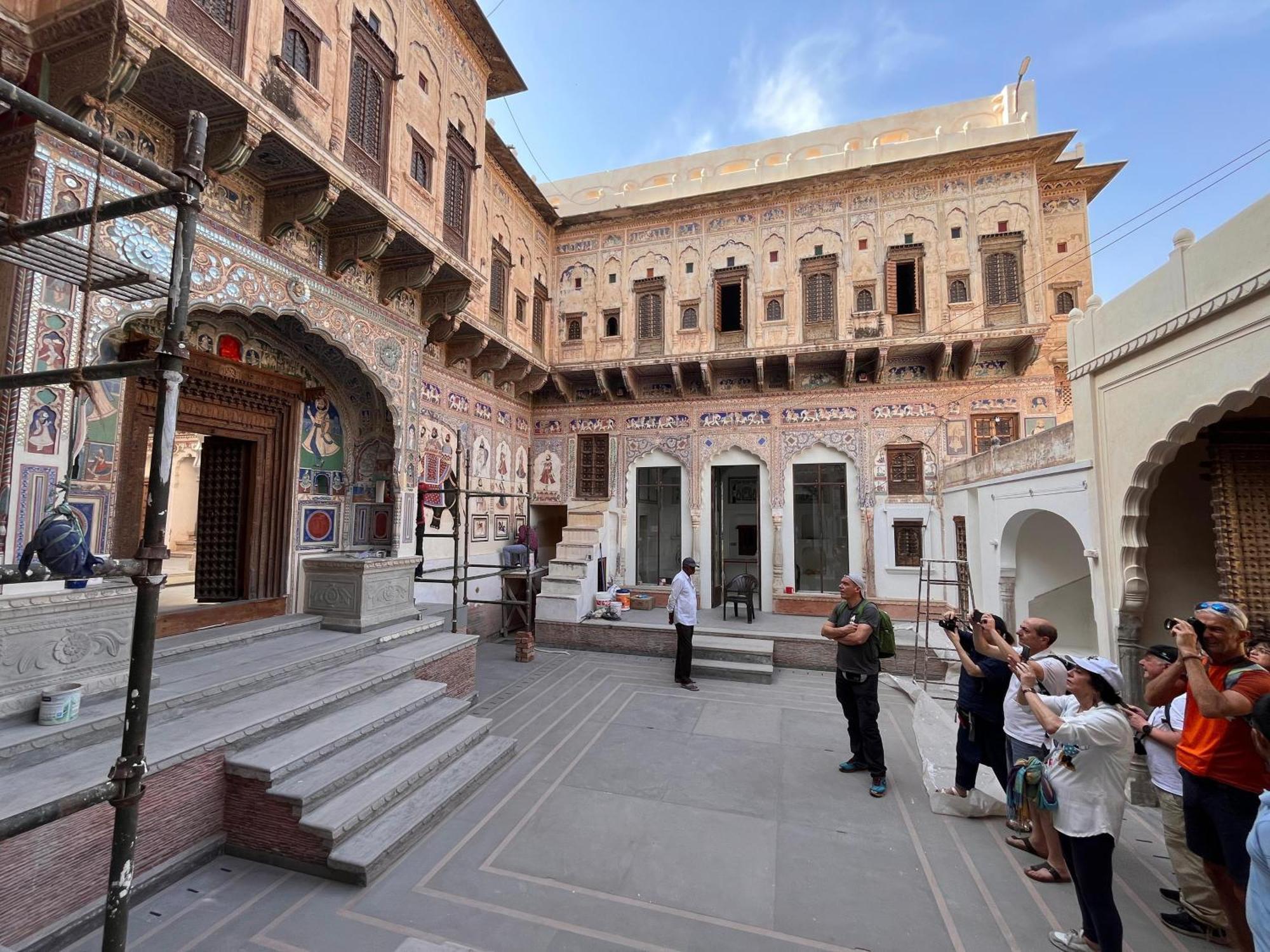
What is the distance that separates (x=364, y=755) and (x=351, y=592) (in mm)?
2794

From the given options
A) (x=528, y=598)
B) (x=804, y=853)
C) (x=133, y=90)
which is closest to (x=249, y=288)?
(x=133, y=90)

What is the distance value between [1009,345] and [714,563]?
25.7 feet

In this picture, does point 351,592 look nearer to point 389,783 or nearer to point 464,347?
point 389,783

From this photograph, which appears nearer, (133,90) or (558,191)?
(133,90)

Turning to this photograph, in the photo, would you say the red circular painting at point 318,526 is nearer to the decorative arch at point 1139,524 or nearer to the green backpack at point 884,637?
the green backpack at point 884,637

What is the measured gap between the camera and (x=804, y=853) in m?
3.96

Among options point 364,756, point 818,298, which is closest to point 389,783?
point 364,756

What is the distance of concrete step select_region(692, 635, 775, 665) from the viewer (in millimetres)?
8969

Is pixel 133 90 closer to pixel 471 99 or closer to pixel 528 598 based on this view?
pixel 471 99

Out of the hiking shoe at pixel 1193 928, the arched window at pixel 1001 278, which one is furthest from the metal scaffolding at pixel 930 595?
the arched window at pixel 1001 278

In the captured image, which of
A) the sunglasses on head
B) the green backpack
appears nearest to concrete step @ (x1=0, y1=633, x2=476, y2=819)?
the green backpack

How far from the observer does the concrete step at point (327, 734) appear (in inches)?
150

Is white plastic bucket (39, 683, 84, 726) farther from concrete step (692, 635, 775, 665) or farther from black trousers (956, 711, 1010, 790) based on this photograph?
concrete step (692, 635, 775, 665)

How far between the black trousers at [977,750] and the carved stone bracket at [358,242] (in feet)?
26.0
